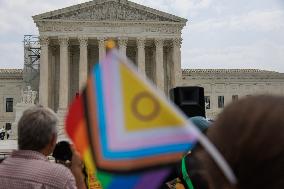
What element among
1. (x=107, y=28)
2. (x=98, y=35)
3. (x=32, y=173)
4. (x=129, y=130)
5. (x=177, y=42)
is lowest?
(x=32, y=173)

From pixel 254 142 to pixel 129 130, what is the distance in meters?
0.43

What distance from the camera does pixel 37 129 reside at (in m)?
3.11

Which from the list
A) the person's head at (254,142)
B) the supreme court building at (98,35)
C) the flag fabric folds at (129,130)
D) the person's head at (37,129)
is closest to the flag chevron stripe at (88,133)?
the flag fabric folds at (129,130)

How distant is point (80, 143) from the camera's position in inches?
74.6

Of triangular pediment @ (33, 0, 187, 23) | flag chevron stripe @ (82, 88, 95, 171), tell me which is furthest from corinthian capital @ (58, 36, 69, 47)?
flag chevron stripe @ (82, 88, 95, 171)

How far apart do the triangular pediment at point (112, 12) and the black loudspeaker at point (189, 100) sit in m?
47.9

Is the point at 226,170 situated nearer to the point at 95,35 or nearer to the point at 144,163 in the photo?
the point at 144,163

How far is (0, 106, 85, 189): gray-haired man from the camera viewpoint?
3.04 m

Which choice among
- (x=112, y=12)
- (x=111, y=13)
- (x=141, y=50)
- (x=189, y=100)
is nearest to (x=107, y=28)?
(x=111, y=13)

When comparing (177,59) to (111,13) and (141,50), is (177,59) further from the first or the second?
(111,13)

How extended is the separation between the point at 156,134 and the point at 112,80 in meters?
0.30

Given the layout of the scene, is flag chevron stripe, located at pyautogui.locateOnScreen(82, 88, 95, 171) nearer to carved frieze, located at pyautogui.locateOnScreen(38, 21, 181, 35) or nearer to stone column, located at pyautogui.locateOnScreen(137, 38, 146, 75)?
stone column, located at pyautogui.locateOnScreen(137, 38, 146, 75)

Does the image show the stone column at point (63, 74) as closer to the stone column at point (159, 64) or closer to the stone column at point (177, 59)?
the stone column at point (159, 64)

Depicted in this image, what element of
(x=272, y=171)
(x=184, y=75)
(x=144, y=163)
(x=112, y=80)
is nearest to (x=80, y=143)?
(x=112, y=80)
